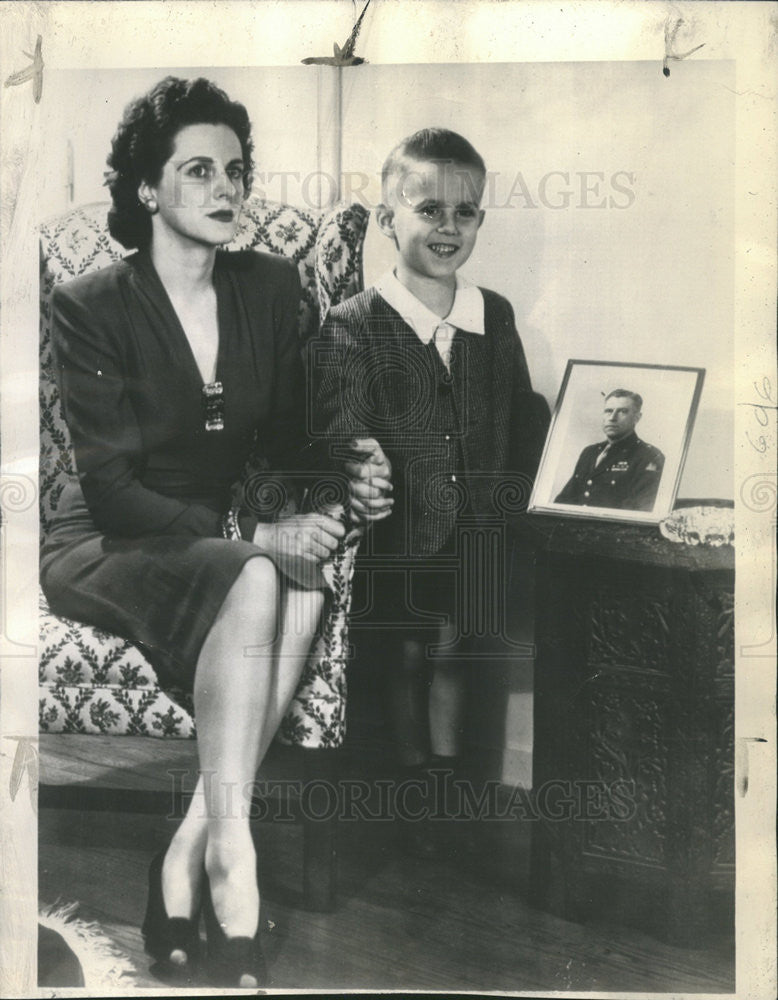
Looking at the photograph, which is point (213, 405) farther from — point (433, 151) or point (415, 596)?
point (433, 151)

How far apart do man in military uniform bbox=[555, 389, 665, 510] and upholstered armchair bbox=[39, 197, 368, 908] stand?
484 millimetres

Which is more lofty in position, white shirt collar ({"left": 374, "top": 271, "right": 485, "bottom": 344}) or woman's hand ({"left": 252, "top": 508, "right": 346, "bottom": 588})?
white shirt collar ({"left": 374, "top": 271, "right": 485, "bottom": 344})

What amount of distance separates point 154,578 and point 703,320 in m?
1.20

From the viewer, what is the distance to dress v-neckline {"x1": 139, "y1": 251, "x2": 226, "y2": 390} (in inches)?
75.3

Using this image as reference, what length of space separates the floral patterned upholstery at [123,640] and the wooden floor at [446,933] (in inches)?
4.7

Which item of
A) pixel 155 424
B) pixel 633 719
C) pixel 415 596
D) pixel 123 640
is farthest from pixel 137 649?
pixel 633 719

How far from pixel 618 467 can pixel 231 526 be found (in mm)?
771

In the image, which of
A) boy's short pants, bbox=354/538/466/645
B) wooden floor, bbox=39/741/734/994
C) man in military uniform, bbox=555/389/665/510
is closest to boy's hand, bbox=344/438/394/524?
boy's short pants, bbox=354/538/466/645

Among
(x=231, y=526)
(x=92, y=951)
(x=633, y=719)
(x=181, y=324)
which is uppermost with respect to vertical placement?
(x=181, y=324)

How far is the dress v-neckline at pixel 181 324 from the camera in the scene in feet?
6.28

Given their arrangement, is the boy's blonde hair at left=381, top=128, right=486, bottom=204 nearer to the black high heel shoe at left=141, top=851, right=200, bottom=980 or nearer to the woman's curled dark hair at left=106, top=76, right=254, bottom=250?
the woman's curled dark hair at left=106, top=76, right=254, bottom=250

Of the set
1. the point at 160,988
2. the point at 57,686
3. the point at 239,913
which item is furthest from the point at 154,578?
the point at 160,988

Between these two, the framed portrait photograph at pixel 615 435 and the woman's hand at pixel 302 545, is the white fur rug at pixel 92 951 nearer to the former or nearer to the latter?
the woman's hand at pixel 302 545

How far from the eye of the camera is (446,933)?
6.26 feet
